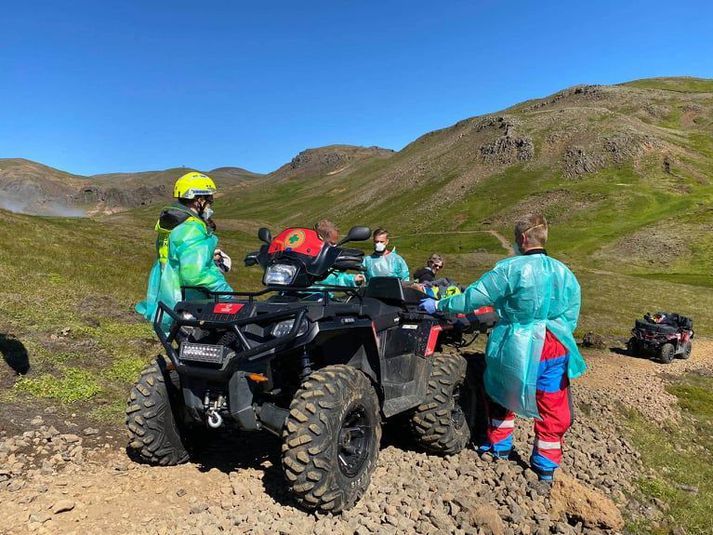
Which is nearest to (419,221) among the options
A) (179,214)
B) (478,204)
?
(478,204)

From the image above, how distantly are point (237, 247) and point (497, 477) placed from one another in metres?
34.3

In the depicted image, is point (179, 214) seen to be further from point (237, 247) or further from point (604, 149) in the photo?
point (604, 149)

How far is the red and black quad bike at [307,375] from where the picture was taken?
4.30 m

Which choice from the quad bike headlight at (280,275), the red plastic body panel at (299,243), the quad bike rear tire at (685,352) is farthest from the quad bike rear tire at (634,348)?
the quad bike headlight at (280,275)

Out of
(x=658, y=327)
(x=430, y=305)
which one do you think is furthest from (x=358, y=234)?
(x=658, y=327)

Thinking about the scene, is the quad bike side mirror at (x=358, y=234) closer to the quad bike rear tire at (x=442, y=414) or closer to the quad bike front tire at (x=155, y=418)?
the quad bike rear tire at (x=442, y=414)

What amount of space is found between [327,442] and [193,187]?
3.09 metres

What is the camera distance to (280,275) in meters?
5.21

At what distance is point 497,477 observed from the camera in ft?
18.8

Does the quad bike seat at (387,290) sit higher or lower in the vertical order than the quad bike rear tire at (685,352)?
higher

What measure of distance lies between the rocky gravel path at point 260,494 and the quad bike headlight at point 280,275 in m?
1.87

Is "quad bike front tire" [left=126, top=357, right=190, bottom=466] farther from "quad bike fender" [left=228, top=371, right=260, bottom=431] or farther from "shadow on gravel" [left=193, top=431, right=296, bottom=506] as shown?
"quad bike fender" [left=228, top=371, right=260, bottom=431]

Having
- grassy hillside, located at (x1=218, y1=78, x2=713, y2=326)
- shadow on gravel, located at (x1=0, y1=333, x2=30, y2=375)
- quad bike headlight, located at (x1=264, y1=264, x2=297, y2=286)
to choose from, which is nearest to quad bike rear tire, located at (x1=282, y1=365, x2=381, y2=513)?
quad bike headlight, located at (x1=264, y1=264, x2=297, y2=286)

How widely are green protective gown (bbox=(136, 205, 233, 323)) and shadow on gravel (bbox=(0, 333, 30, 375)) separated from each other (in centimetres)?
296
